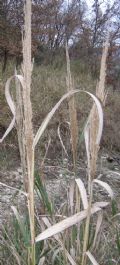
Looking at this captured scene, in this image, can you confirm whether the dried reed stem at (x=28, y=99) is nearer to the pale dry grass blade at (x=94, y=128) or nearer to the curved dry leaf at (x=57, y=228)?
the curved dry leaf at (x=57, y=228)

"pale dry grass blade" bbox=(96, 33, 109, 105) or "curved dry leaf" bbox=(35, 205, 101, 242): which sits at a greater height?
"pale dry grass blade" bbox=(96, 33, 109, 105)

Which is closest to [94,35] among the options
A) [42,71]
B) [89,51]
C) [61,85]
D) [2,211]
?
[89,51]

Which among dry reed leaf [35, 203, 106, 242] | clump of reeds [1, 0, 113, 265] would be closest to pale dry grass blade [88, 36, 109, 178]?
clump of reeds [1, 0, 113, 265]

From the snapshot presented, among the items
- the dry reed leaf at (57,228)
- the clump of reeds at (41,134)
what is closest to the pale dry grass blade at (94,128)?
the clump of reeds at (41,134)

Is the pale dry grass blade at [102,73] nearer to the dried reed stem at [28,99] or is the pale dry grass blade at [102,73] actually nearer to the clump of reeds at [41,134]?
the clump of reeds at [41,134]

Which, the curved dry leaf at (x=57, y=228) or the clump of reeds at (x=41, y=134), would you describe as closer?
the clump of reeds at (x=41, y=134)

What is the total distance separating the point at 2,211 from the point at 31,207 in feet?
7.59

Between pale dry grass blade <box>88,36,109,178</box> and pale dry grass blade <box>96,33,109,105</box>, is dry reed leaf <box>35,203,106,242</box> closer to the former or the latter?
pale dry grass blade <box>88,36,109,178</box>

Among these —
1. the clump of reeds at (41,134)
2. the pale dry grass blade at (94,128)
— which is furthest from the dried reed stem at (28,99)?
the pale dry grass blade at (94,128)

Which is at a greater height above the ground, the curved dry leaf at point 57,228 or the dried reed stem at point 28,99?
the dried reed stem at point 28,99

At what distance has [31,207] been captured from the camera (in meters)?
1.37

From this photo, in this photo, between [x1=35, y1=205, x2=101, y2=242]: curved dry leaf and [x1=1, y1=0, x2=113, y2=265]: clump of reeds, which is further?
[x1=35, y1=205, x2=101, y2=242]: curved dry leaf

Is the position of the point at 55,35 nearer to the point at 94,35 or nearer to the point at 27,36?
the point at 94,35

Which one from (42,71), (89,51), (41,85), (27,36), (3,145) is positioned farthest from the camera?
(89,51)
